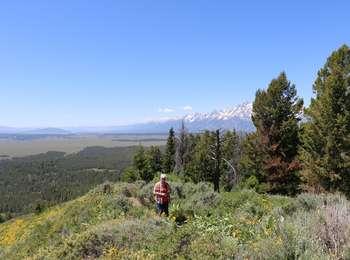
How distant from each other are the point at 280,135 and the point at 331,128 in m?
7.82

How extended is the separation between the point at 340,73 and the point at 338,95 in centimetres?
139

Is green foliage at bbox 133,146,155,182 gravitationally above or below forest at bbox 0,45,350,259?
below

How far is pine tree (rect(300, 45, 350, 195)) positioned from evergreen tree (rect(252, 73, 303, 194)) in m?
5.62

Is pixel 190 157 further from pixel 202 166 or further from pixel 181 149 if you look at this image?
pixel 202 166

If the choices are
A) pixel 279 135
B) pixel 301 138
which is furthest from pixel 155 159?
pixel 301 138

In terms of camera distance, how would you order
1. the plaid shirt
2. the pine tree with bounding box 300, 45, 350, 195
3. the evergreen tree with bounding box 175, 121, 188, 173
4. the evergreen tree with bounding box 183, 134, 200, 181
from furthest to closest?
the evergreen tree with bounding box 175, 121, 188, 173, the evergreen tree with bounding box 183, 134, 200, 181, the pine tree with bounding box 300, 45, 350, 195, the plaid shirt

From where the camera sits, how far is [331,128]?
94.3 ft

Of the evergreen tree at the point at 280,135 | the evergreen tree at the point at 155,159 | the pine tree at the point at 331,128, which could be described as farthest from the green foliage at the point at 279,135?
the evergreen tree at the point at 155,159

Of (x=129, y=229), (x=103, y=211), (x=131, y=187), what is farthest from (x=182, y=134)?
(x=129, y=229)

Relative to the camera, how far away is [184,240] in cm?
921

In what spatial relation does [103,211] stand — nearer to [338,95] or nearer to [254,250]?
[254,250]

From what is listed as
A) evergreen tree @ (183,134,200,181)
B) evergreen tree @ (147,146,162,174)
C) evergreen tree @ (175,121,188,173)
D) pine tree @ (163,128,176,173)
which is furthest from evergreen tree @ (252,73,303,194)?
evergreen tree @ (147,146,162,174)

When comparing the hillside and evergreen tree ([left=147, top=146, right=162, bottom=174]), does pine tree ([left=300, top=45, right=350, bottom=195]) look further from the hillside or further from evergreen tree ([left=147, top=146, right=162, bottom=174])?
evergreen tree ([left=147, top=146, right=162, bottom=174])

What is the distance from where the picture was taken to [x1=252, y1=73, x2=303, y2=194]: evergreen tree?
36.2m
